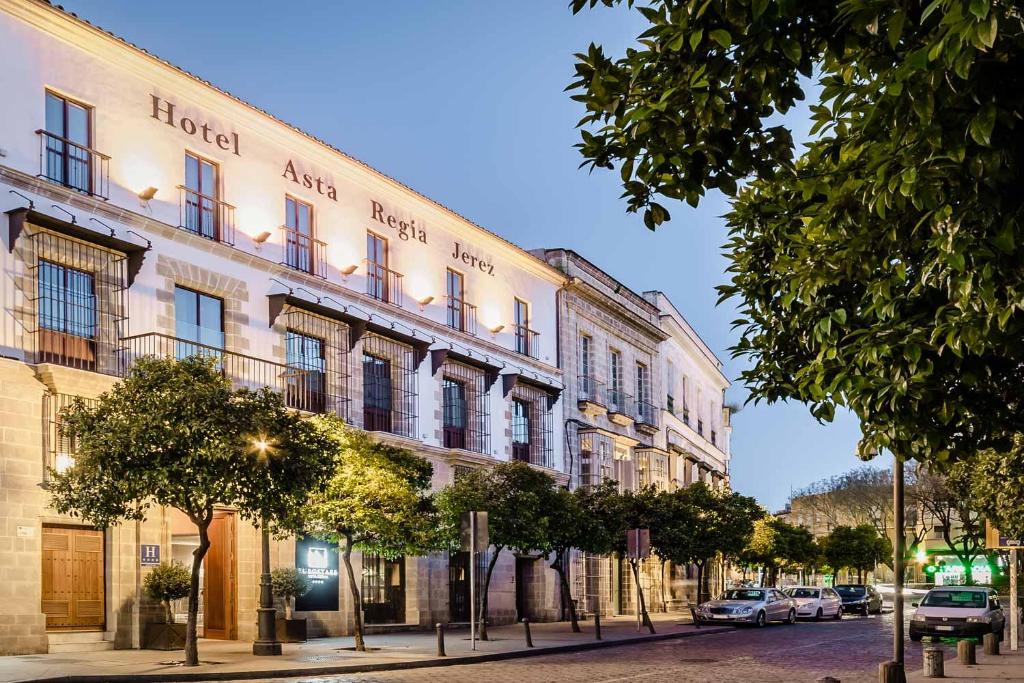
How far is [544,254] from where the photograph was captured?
4419 cm

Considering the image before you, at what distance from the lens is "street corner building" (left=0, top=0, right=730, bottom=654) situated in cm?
2138

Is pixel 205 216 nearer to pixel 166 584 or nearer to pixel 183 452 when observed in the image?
pixel 166 584

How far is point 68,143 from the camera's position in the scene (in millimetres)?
22422

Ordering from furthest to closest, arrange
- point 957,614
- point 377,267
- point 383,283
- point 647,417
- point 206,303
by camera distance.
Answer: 1. point 647,417
2. point 383,283
3. point 377,267
4. point 957,614
5. point 206,303

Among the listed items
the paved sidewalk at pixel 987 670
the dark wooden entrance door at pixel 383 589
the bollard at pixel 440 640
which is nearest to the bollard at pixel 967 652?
the paved sidewalk at pixel 987 670

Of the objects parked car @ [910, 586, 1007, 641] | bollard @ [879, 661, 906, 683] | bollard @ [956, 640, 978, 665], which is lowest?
parked car @ [910, 586, 1007, 641]

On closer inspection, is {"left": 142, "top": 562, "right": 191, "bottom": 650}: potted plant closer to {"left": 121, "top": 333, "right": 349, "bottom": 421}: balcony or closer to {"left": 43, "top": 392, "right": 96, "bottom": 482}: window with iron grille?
{"left": 43, "top": 392, "right": 96, "bottom": 482}: window with iron grille

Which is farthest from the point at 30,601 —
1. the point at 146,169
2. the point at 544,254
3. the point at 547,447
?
the point at 544,254

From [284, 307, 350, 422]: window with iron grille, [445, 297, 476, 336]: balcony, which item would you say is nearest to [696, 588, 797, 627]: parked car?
[445, 297, 476, 336]: balcony

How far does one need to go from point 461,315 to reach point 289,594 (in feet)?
38.8

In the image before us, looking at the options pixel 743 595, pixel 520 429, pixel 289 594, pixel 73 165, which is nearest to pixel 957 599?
pixel 743 595

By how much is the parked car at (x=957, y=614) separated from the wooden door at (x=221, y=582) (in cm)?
1607

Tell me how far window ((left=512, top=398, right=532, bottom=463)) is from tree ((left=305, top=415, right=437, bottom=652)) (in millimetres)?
14510

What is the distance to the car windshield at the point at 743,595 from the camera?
1528 inches
